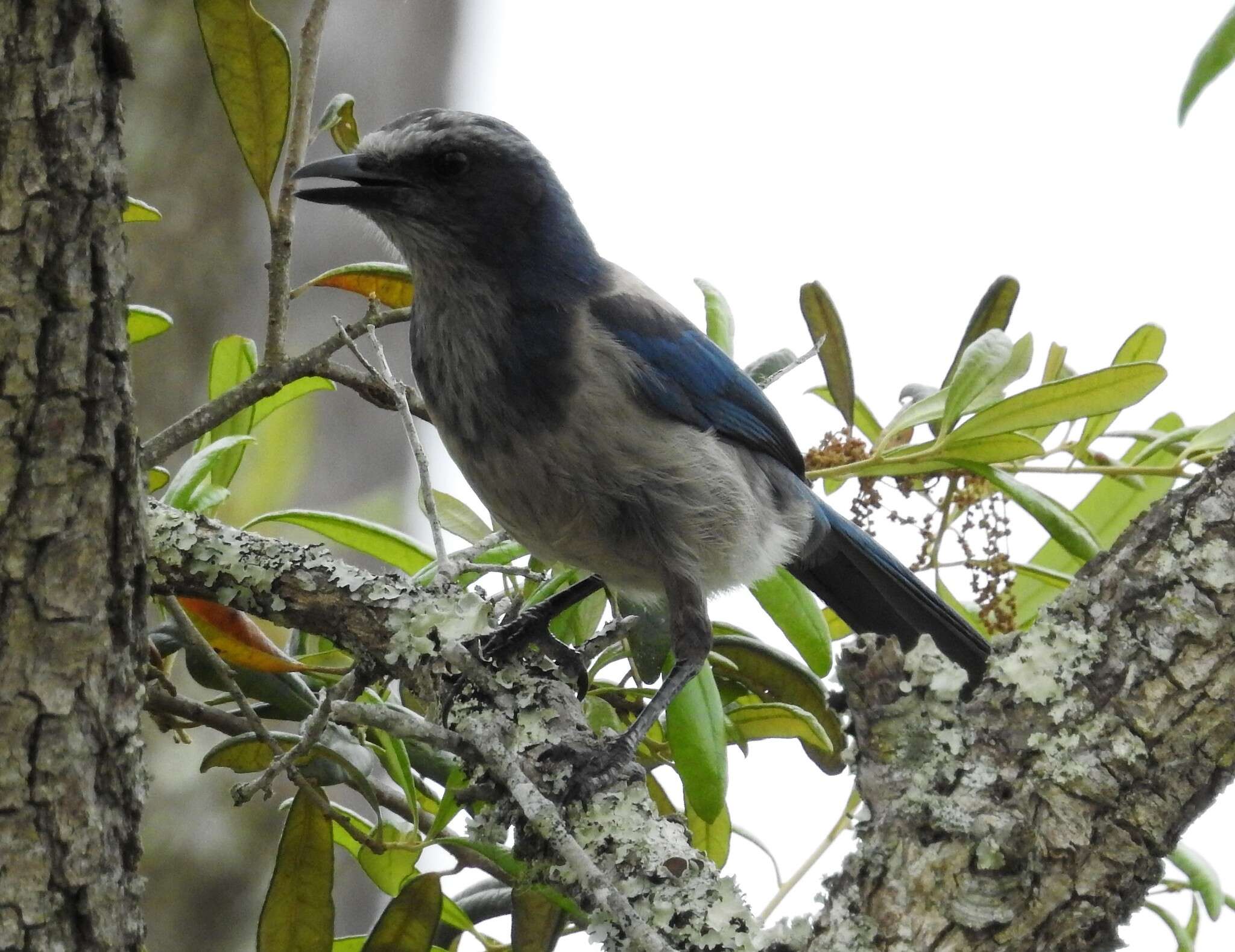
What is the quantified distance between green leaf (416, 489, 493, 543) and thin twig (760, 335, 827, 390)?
2.30 ft

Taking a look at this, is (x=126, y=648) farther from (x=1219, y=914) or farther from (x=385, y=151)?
(x=1219, y=914)

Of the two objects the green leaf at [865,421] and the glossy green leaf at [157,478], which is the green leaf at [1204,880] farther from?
the glossy green leaf at [157,478]

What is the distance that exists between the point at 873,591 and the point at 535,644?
1039 mm

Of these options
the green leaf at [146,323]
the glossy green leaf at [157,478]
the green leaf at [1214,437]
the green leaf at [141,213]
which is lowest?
the glossy green leaf at [157,478]

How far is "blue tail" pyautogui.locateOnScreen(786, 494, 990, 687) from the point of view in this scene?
2.93 meters

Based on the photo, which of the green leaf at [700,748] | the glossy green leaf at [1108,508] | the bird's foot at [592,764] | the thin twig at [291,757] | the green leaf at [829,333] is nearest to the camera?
the thin twig at [291,757]

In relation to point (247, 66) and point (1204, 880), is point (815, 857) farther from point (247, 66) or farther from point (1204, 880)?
point (247, 66)

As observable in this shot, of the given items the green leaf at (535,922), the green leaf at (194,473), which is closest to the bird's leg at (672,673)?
the green leaf at (535,922)

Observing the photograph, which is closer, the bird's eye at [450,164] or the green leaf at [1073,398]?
the green leaf at [1073,398]

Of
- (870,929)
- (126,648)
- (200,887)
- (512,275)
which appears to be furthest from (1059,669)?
(200,887)

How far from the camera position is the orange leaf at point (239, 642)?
2.13 metres

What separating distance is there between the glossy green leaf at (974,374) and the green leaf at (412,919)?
→ 4.12ft

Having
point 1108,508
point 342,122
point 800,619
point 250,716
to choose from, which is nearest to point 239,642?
point 250,716

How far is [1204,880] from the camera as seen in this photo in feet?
7.12
